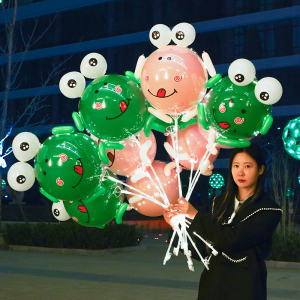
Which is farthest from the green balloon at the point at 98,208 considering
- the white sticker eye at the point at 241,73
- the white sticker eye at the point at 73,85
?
the white sticker eye at the point at 241,73

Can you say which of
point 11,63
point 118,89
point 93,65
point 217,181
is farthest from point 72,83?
point 11,63

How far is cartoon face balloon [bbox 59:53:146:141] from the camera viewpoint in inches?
191

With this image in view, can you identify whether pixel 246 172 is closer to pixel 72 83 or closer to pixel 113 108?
pixel 113 108

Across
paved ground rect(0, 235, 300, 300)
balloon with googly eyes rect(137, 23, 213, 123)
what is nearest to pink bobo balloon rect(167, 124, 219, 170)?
balloon with googly eyes rect(137, 23, 213, 123)

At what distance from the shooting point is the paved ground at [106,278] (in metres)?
8.46

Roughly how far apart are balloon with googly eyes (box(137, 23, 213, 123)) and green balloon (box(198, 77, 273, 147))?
0.20 m

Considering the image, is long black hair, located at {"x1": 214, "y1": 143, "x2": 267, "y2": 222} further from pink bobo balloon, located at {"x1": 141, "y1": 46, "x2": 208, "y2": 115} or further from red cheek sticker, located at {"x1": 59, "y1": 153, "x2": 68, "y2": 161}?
red cheek sticker, located at {"x1": 59, "y1": 153, "x2": 68, "y2": 161}

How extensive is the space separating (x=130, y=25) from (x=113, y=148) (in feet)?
115

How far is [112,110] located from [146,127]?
14.6 inches

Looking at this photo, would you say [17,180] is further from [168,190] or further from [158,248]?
[158,248]

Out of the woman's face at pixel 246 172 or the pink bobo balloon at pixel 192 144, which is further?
the pink bobo balloon at pixel 192 144

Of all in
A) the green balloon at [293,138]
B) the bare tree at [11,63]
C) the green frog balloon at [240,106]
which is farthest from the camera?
the bare tree at [11,63]

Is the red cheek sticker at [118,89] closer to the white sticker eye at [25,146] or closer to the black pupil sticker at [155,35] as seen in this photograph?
the black pupil sticker at [155,35]

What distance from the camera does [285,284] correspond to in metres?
9.60
